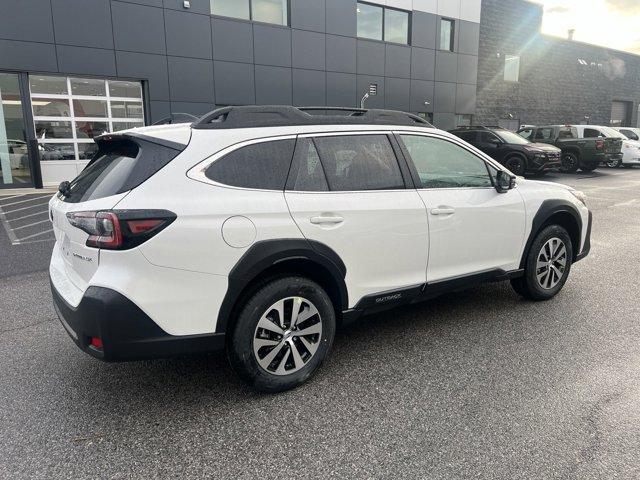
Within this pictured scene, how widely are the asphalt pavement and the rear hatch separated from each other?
86 centimetres

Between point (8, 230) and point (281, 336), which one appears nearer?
point (281, 336)

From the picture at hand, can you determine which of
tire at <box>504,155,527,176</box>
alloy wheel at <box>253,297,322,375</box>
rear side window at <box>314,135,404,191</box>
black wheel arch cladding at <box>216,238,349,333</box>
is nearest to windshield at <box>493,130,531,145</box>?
tire at <box>504,155,527,176</box>

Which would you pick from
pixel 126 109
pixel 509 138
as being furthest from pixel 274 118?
pixel 509 138

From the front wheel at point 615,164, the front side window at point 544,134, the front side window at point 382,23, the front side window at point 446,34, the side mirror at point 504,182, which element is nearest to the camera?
the side mirror at point 504,182

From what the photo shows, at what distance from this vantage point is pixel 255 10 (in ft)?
55.7

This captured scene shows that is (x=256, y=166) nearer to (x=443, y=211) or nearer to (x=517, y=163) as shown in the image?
(x=443, y=211)

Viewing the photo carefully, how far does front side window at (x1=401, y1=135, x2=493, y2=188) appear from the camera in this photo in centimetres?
379

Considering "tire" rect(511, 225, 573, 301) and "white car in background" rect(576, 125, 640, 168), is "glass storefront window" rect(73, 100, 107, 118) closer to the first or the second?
"tire" rect(511, 225, 573, 301)

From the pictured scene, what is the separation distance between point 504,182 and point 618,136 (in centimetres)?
1791

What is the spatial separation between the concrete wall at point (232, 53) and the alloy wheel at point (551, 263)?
1394 centimetres

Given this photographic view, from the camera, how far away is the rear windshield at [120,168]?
9.09 ft

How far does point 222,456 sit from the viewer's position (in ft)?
8.36

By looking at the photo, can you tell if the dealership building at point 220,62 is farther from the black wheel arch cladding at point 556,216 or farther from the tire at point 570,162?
the black wheel arch cladding at point 556,216

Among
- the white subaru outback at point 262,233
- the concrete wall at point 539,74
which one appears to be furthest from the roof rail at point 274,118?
the concrete wall at point 539,74
